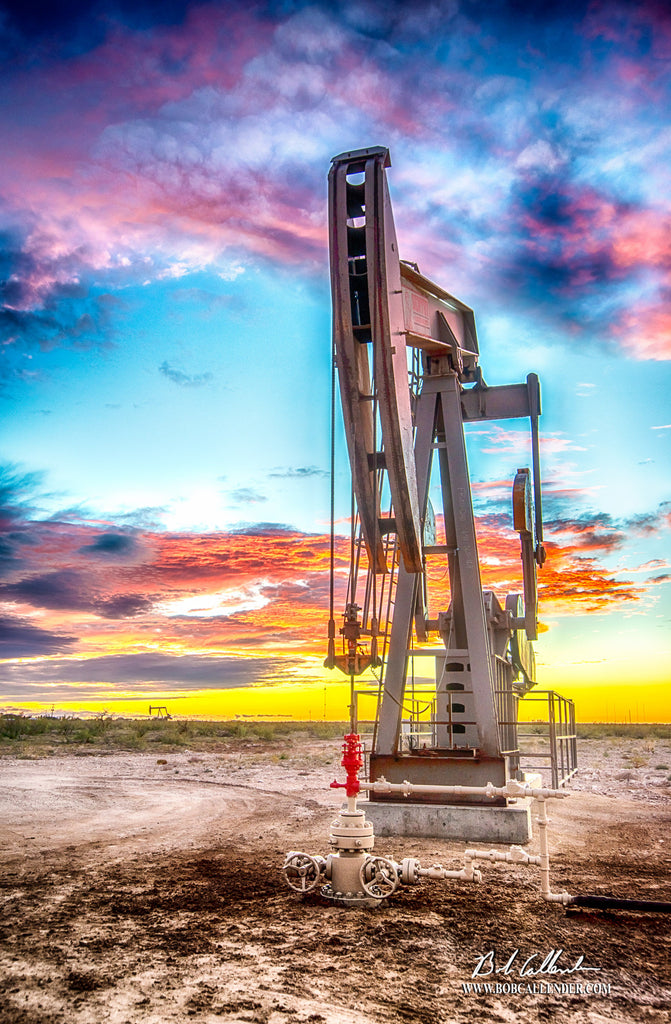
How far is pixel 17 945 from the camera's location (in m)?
4.81

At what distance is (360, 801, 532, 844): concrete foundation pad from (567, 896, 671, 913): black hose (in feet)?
8.55

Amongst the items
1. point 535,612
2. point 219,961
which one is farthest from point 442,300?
point 219,961

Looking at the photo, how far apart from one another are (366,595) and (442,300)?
372 centimetres

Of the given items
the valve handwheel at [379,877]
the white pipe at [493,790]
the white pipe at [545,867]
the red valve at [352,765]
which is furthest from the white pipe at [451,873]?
the red valve at [352,765]

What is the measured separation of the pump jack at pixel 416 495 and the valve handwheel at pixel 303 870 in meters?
1.59

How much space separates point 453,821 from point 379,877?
115 inches

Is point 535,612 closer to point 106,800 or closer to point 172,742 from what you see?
point 106,800

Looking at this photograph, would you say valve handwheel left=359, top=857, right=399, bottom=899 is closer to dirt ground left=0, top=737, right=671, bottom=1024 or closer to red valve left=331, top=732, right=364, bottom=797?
dirt ground left=0, top=737, right=671, bottom=1024

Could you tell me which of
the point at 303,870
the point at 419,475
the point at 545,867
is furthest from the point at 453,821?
the point at 419,475

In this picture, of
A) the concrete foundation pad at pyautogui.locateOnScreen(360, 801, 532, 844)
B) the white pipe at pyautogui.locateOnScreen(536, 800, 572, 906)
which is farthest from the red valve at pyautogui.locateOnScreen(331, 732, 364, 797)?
the concrete foundation pad at pyautogui.locateOnScreen(360, 801, 532, 844)

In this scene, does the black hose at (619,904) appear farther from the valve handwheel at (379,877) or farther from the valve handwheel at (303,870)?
the valve handwheel at (303,870)

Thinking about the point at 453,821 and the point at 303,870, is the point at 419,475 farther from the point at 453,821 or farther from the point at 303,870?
the point at 303,870

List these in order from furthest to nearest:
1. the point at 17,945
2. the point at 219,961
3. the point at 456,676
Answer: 1. the point at 456,676
2. the point at 17,945
3. the point at 219,961

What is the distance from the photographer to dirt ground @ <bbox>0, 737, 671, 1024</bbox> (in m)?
3.80
